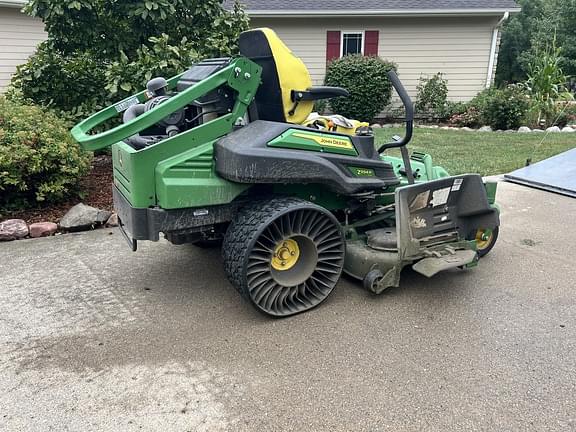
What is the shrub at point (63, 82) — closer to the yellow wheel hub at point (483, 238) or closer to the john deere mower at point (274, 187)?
the john deere mower at point (274, 187)

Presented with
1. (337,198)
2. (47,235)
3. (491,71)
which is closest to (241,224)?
(337,198)

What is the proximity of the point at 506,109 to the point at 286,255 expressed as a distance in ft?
29.9

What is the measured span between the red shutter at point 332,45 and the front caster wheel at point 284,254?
10.1m

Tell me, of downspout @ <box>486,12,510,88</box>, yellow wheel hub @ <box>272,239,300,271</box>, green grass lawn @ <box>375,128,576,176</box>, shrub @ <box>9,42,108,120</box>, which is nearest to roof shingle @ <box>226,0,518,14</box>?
downspout @ <box>486,12,510,88</box>

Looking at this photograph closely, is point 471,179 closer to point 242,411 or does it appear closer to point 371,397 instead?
point 371,397

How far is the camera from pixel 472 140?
9.38 m

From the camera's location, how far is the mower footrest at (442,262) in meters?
3.17

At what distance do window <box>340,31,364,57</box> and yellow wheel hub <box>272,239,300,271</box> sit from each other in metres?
10.3

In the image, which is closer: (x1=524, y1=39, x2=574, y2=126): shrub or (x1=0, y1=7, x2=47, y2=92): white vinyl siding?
(x1=0, y1=7, x2=47, y2=92): white vinyl siding

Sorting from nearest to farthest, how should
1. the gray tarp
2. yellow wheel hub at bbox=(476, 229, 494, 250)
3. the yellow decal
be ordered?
1. the yellow decal
2. yellow wheel hub at bbox=(476, 229, 494, 250)
3. the gray tarp

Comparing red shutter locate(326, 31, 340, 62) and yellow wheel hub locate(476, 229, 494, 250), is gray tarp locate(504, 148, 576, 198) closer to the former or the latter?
yellow wheel hub locate(476, 229, 494, 250)

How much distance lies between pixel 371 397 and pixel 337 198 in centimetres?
148

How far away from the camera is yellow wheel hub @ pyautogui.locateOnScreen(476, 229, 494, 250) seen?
153 inches

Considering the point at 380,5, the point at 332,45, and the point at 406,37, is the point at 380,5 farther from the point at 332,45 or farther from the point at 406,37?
the point at 332,45
